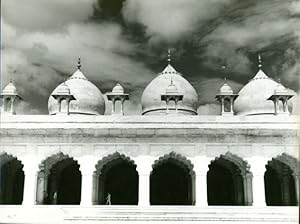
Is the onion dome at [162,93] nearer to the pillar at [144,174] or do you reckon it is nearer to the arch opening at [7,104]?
the pillar at [144,174]

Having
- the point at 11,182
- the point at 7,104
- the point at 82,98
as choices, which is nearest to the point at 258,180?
the point at 82,98

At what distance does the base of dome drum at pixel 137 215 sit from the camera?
9.98 metres

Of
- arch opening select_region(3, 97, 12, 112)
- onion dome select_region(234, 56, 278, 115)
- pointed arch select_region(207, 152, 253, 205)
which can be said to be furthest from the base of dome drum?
onion dome select_region(234, 56, 278, 115)

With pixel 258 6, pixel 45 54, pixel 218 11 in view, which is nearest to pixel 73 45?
pixel 45 54

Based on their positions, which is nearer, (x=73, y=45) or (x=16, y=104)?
(x=73, y=45)

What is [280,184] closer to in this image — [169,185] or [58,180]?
[169,185]

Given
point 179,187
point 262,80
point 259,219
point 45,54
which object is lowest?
point 259,219

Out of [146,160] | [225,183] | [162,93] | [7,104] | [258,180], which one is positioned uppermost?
[162,93]

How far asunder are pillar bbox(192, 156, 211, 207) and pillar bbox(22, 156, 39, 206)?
13.6ft

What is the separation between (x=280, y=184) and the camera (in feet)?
46.9

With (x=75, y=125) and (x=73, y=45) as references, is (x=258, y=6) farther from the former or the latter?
(x=75, y=125)

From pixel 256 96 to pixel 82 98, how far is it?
19.8ft

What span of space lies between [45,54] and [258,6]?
4034 millimetres

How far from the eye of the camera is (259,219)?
10180 millimetres
